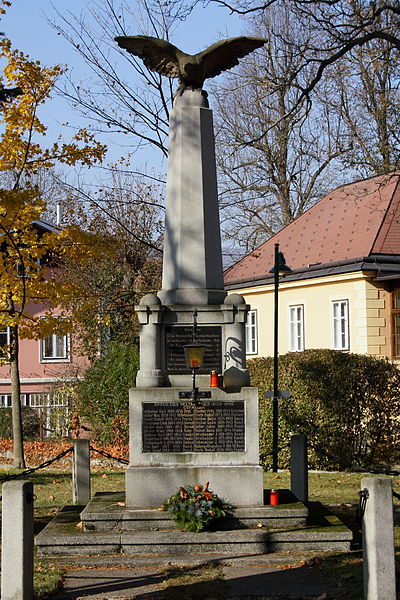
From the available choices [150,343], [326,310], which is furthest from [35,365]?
[150,343]

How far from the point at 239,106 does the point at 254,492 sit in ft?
99.3

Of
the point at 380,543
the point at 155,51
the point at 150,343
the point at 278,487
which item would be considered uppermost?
the point at 155,51

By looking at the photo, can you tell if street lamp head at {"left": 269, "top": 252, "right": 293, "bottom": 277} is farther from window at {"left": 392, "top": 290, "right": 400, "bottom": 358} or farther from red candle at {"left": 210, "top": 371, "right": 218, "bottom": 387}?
window at {"left": 392, "top": 290, "right": 400, "bottom": 358}

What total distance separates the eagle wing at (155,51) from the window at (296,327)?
16.9 m

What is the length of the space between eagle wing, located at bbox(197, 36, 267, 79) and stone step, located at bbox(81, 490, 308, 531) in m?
5.45

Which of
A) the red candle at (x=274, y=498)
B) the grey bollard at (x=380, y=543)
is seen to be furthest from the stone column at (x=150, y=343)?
the grey bollard at (x=380, y=543)

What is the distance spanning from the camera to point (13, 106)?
57.7 ft

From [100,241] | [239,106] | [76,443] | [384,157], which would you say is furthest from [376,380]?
[239,106]

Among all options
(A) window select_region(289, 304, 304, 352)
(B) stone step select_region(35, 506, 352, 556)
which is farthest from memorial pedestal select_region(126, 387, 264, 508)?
(A) window select_region(289, 304, 304, 352)

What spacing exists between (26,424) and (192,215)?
19586mm

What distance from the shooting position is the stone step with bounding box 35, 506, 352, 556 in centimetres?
917

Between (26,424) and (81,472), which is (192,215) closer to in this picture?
(81,472)

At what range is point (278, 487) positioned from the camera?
14.1 m

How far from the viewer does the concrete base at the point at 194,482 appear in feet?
33.1
